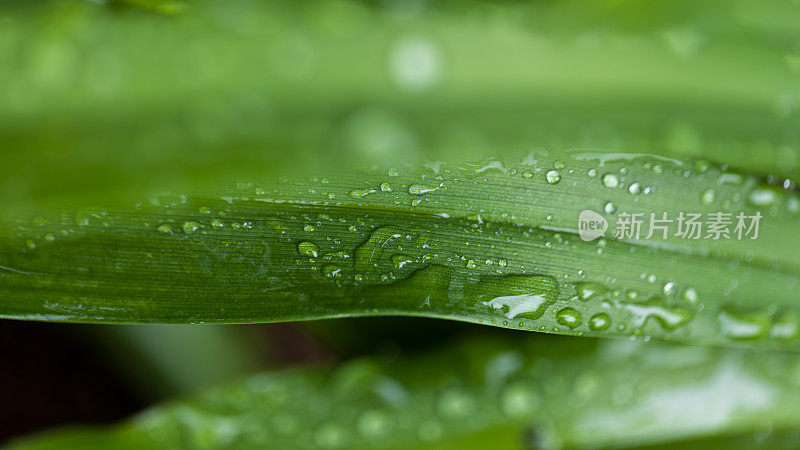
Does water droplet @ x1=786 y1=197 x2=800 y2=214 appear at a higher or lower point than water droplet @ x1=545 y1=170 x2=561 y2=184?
higher

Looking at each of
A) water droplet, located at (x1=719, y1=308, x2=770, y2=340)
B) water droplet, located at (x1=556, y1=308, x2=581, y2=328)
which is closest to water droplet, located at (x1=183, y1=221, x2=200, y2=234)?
water droplet, located at (x1=556, y1=308, x2=581, y2=328)

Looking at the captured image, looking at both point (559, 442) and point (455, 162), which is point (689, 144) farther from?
point (559, 442)

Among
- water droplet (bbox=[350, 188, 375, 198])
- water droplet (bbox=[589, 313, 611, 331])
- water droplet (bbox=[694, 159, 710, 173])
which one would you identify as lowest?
water droplet (bbox=[589, 313, 611, 331])

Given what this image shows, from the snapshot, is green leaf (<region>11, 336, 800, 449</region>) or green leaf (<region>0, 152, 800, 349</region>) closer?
green leaf (<region>0, 152, 800, 349</region>)

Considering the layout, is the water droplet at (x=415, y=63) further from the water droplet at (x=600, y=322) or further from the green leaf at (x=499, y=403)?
the green leaf at (x=499, y=403)

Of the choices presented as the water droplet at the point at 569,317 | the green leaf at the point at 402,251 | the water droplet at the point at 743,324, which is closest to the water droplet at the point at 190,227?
the green leaf at the point at 402,251
